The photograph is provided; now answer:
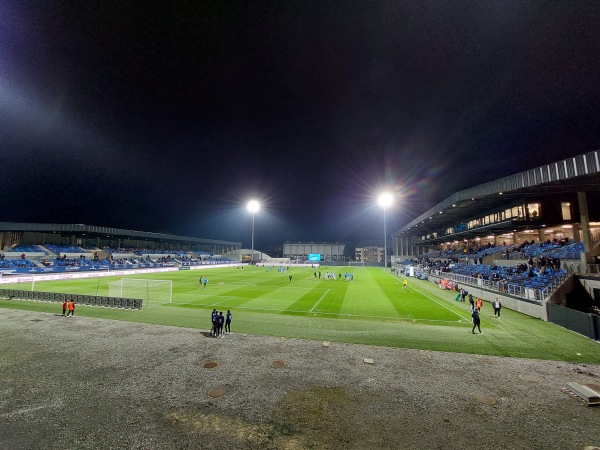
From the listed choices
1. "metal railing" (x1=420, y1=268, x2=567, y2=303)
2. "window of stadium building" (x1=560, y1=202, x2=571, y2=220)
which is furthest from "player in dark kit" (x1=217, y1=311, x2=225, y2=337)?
"window of stadium building" (x1=560, y1=202, x2=571, y2=220)

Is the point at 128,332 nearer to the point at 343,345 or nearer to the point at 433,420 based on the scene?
the point at 343,345

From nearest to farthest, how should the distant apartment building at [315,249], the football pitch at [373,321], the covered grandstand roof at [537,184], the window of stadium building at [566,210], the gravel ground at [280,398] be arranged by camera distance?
the gravel ground at [280,398]
the football pitch at [373,321]
the covered grandstand roof at [537,184]
the window of stadium building at [566,210]
the distant apartment building at [315,249]

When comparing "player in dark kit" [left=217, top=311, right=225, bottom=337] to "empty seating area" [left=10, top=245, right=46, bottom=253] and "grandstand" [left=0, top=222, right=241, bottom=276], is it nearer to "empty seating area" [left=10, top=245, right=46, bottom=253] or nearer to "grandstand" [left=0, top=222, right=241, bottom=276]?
"grandstand" [left=0, top=222, right=241, bottom=276]

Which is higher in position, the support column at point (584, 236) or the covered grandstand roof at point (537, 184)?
the covered grandstand roof at point (537, 184)

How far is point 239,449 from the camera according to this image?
6.50 metres

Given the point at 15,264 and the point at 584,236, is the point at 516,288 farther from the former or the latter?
the point at 15,264

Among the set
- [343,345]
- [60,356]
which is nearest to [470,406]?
[343,345]

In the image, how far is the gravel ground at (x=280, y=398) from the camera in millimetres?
6992

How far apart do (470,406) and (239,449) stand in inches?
277

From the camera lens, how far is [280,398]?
8906 millimetres

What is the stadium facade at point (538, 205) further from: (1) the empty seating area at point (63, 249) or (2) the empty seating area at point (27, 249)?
(1) the empty seating area at point (63, 249)

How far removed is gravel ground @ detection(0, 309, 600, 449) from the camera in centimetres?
699

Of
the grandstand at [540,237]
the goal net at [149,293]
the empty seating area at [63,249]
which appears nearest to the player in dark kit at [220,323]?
the goal net at [149,293]

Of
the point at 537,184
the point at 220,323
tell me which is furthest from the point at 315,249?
the point at 220,323
